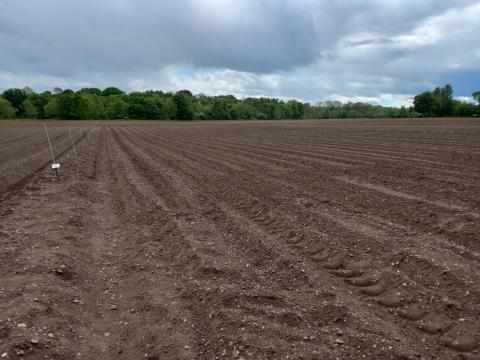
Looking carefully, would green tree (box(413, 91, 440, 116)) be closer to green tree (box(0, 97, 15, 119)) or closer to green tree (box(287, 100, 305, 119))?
green tree (box(287, 100, 305, 119))

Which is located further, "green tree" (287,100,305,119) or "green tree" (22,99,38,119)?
"green tree" (287,100,305,119)

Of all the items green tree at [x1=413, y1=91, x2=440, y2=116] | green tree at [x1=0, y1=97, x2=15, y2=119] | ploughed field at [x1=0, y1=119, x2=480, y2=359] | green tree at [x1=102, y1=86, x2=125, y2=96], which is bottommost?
ploughed field at [x1=0, y1=119, x2=480, y2=359]

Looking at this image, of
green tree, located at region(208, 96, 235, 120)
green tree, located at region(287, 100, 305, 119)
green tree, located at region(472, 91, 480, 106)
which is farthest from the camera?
green tree, located at region(287, 100, 305, 119)

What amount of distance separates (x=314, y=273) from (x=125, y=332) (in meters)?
2.97

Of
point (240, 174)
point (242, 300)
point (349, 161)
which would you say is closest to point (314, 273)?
point (242, 300)

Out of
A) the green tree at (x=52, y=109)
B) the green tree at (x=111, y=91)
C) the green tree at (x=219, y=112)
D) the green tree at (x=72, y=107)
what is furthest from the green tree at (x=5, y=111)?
the green tree at (x=111, y=91)

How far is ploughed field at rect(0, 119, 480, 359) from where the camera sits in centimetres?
405

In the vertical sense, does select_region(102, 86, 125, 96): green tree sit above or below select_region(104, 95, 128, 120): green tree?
above

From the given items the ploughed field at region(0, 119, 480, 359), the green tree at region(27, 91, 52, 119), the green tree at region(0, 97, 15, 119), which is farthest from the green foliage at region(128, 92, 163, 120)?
the ploughed field at region(0, 119, 480, 359)

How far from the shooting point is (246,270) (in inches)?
226

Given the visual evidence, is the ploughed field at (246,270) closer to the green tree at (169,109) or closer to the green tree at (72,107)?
the green tree at (72,107)

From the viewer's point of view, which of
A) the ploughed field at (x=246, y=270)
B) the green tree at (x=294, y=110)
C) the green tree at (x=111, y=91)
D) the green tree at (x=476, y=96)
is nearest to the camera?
the ploughed field at (x=246, y=270)

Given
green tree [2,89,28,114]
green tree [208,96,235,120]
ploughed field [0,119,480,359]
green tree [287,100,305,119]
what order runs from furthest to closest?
green tree [287,100,305,119], green tree [2,89,28,114], green tree [208,96,235,120], ploughed field [0,119,480,359]

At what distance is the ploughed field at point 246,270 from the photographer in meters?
4.05
